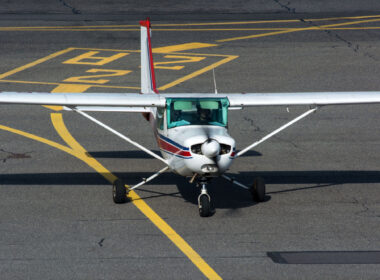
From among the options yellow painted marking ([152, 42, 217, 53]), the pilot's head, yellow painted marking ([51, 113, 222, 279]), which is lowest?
yellow painted marking ([51, 113, 222, 279])

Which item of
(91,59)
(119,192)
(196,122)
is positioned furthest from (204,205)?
(91,59)

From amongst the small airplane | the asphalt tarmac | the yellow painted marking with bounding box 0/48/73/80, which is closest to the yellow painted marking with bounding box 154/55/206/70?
the asphalt tarmac

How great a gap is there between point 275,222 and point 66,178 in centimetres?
512

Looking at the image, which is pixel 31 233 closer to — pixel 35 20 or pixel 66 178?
pixel 66 178

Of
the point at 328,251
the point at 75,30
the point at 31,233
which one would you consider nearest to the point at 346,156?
the point at 328,251

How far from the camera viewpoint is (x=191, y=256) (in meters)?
12.4

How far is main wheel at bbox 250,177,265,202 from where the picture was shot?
15125 millimetres

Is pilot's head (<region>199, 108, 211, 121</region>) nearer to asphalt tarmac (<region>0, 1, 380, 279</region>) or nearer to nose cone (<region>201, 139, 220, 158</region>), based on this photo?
nose cone (<region>201, 139, 220, 158</region>)

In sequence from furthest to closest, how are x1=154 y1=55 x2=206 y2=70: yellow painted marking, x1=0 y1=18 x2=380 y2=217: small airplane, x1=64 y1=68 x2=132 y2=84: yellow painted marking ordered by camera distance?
x1=154 y1=55 x2=206 y2=70: yellow painted marking, x1=64 y1=68 x2=132 y2=84: yellow painted marking, x1=0 y1=18 x2=380 y2=217: small airplane

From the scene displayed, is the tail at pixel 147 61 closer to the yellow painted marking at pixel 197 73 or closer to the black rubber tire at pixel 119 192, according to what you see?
the black rubber tire at pixel 119 192

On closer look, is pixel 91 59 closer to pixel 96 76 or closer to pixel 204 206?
pixel 96 76

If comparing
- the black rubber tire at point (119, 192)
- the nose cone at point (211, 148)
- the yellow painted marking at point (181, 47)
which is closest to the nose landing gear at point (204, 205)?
the nose cone at point (211, 148)

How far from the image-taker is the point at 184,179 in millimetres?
16766

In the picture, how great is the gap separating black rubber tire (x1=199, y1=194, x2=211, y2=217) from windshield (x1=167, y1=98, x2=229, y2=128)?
4.68 feet
